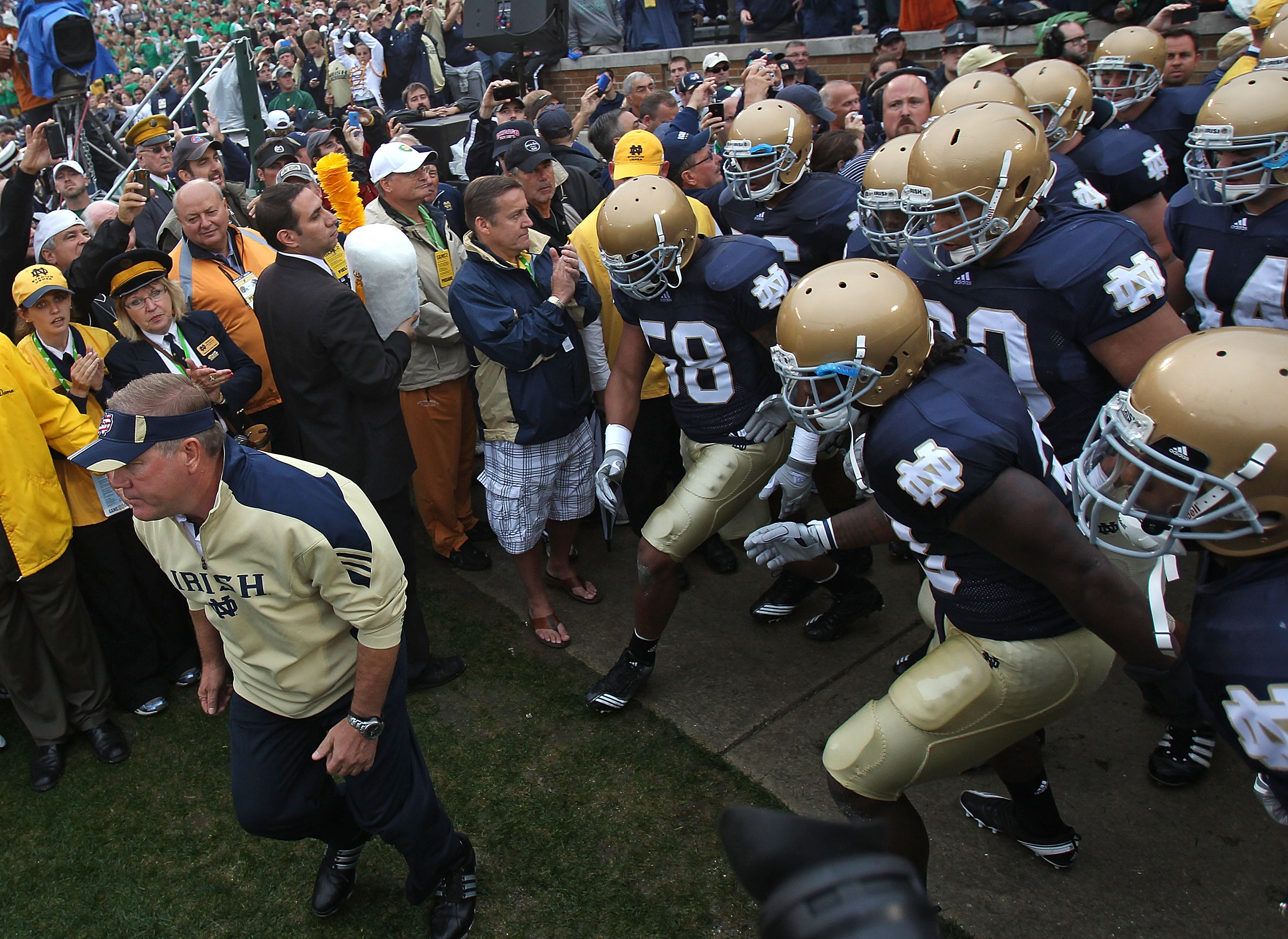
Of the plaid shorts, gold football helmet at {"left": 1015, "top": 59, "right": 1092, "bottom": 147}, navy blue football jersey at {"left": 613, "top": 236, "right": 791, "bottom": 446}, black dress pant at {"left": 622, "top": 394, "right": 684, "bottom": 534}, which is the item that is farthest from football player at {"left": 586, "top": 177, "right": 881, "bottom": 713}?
gold football helmet at {"left": 1015, "top": 59, "right": 1092, "bottom": 147}

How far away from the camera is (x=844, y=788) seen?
96.0 inches

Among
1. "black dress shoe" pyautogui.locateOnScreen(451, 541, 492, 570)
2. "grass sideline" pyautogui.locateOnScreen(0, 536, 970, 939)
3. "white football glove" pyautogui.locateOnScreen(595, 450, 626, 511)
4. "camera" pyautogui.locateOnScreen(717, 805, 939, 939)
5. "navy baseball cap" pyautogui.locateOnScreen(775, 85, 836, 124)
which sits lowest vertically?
"black dress shoe" pyautogui.locateOnScreen(451, 541, 492, 570)

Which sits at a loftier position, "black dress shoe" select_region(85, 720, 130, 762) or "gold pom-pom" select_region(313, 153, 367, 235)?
"gold pom-pom" select_region(313, 153, 367, 235)

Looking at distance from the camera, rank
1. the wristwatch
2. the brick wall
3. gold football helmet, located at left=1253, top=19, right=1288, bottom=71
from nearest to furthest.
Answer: the wristwatch, gold football helmet, located at left=1253, top=19, right=1288, bottom=71, the brick wall

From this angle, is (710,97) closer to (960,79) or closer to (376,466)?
(960,79)

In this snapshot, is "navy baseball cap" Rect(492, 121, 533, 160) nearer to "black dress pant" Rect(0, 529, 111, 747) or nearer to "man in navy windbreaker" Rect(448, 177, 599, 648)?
"man in navy windbreaker" Rect(448, 177, 599, 648)

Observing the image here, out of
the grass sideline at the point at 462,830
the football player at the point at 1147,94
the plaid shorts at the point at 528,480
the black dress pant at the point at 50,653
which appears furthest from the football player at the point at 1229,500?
the black dress pant at the point at 50,653

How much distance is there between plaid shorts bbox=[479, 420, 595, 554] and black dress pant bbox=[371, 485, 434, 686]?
0.42 metres

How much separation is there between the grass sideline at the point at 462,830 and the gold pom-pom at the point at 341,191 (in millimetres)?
2566

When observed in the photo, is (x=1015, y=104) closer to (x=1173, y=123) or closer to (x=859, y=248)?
(x=859, y=248)

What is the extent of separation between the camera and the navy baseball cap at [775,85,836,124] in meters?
5.62

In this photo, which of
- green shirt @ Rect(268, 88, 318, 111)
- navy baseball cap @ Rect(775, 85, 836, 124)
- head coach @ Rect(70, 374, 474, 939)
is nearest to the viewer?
head coach @ Rect(70, 374, 474, 939)

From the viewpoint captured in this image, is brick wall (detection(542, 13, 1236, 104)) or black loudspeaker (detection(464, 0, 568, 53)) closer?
brick wall (detection(542, 13, 1236, 104))

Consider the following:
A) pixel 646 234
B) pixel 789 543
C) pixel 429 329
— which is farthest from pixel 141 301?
pixel 789 543
